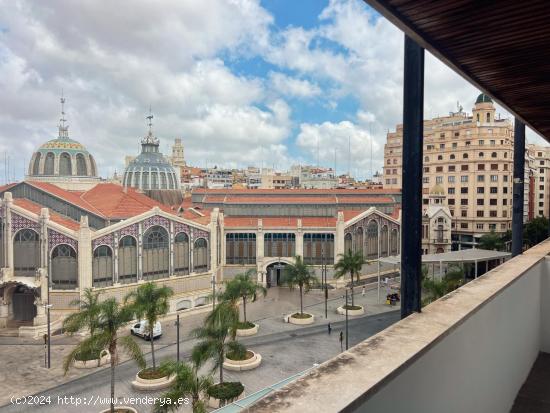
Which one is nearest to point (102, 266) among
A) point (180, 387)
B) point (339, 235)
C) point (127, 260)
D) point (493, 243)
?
point (127, 260)

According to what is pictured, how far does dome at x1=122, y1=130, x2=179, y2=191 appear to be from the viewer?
59812mm

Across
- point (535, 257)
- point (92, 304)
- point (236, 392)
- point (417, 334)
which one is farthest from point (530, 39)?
point (92, 304)

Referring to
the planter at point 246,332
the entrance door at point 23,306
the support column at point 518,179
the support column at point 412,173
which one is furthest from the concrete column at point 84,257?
the support column at point 412,173

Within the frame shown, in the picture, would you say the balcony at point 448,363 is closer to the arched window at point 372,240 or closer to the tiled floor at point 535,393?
the tiled floor at point 535,393

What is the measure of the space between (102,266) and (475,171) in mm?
61040

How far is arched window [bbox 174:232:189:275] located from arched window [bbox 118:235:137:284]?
4185 millimetres

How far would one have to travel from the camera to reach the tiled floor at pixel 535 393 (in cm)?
763

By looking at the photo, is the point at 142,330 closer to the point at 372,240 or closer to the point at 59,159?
the point at 59,159

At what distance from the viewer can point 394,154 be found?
8356 centimetres

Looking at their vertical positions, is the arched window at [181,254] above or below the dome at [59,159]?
below

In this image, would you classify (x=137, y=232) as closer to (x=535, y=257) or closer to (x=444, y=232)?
(x=535, y=257)

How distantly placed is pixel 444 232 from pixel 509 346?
60649 mm

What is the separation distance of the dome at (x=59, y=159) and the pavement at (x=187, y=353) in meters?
22.4

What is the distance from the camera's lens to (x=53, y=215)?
37.2m
